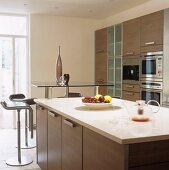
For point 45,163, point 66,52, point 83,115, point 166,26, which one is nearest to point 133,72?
point 166,26

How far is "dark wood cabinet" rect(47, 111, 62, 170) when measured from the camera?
106 inches

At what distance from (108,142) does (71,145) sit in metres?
→ 0.72

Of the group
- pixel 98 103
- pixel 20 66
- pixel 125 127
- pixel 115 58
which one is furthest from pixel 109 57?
pixel 125 127

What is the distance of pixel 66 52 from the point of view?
6.85m

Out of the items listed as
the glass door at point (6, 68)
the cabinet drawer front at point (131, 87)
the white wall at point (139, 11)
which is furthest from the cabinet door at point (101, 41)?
the glass door at point (6, 68)

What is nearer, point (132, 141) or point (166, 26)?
point (132, 141)

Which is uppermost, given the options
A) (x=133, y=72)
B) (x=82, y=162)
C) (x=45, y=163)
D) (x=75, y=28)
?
(x=75, y=28)

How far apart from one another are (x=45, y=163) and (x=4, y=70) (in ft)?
12.3

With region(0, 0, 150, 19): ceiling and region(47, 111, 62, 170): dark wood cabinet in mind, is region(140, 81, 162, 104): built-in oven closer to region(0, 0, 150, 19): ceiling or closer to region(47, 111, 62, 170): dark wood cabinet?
region(0, 0, 150, 19): ceiling

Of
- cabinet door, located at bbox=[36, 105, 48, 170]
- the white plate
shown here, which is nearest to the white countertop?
the white plate

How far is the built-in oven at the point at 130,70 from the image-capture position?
5.11 meters

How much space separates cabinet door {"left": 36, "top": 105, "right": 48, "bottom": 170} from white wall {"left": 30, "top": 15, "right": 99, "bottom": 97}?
3084 millimetres

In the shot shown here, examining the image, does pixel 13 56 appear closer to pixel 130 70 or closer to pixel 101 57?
pixel 101 57

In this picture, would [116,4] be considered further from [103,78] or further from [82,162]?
[82,162]
